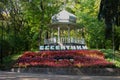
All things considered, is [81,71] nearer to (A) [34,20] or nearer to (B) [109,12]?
(B) [109,12]

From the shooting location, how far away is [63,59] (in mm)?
26125

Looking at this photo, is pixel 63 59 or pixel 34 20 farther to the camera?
pixel 34 20

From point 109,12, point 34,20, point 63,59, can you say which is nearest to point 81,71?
point 63,59

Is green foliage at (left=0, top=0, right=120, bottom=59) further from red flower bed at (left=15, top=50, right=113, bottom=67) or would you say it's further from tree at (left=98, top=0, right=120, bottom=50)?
tree at (left=98, top=0, right=120, bottom=50)

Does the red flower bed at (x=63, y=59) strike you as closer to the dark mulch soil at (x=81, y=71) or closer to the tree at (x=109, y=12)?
the dark mulch soil at (x=81, y=71)

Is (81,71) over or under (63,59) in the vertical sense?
under

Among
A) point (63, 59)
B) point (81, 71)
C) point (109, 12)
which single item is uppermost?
point (109, 12)

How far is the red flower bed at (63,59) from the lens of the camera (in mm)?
23812

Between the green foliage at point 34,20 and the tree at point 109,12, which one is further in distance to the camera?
the green foliage at point 34,20

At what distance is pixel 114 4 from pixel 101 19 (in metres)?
0.83

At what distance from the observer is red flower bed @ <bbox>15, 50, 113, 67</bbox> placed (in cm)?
2381

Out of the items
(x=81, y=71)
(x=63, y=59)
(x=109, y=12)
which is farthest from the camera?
(x=63, y=59)

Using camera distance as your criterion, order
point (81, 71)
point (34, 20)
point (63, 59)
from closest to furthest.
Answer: point (81, 71)
point (63, 59)
point (34, 20)

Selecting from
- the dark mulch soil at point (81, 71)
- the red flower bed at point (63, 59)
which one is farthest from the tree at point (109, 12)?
the red flower bed at point (63, 59)
